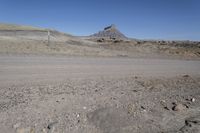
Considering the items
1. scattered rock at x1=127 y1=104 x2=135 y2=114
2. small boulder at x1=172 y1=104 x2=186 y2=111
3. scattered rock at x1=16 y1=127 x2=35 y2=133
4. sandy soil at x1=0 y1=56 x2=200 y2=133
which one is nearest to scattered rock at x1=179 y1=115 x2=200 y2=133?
sandy soil at x1=0 y1=56 x2=200 y2=133

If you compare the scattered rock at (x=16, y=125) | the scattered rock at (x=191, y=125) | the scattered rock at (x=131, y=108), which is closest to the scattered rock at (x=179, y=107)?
the scattered rock at (x=191, y=125)

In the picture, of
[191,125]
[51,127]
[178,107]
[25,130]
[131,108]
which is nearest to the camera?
[25,130]

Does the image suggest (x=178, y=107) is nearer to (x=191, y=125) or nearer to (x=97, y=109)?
(x=191, y=125)

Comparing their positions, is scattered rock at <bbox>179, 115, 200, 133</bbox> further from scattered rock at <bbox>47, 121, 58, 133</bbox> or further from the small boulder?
scattered rock at <bbox>47, 121, 58, 133</bbox>

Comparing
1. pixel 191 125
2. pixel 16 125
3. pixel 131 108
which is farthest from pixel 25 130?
pixel 191 125

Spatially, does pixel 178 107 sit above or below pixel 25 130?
above

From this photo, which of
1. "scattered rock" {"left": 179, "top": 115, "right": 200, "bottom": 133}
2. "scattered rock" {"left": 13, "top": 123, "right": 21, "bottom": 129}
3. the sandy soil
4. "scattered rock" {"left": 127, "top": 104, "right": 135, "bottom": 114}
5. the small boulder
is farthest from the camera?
the small boulder

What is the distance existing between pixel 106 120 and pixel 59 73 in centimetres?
529

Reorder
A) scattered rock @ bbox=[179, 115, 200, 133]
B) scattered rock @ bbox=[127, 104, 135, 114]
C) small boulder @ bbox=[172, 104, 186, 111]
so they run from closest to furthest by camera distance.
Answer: scattered rock @ bbox=[179, 115, 200, 133]
scattered rock @ bbox=[127, 104, 135, 114]
small boulder @ bbox=[172, 104, 186, 111]

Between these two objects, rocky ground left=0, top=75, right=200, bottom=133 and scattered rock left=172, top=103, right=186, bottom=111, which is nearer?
rocky ground left=0, top=75, right=200, bottom=133

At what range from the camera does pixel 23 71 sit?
1008 cm

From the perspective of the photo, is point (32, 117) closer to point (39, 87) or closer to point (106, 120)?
point (106, 120)

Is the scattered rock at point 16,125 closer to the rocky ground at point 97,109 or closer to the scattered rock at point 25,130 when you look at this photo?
the rocky ground at point 97,109

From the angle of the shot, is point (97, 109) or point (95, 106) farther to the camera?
point (95, 106)
